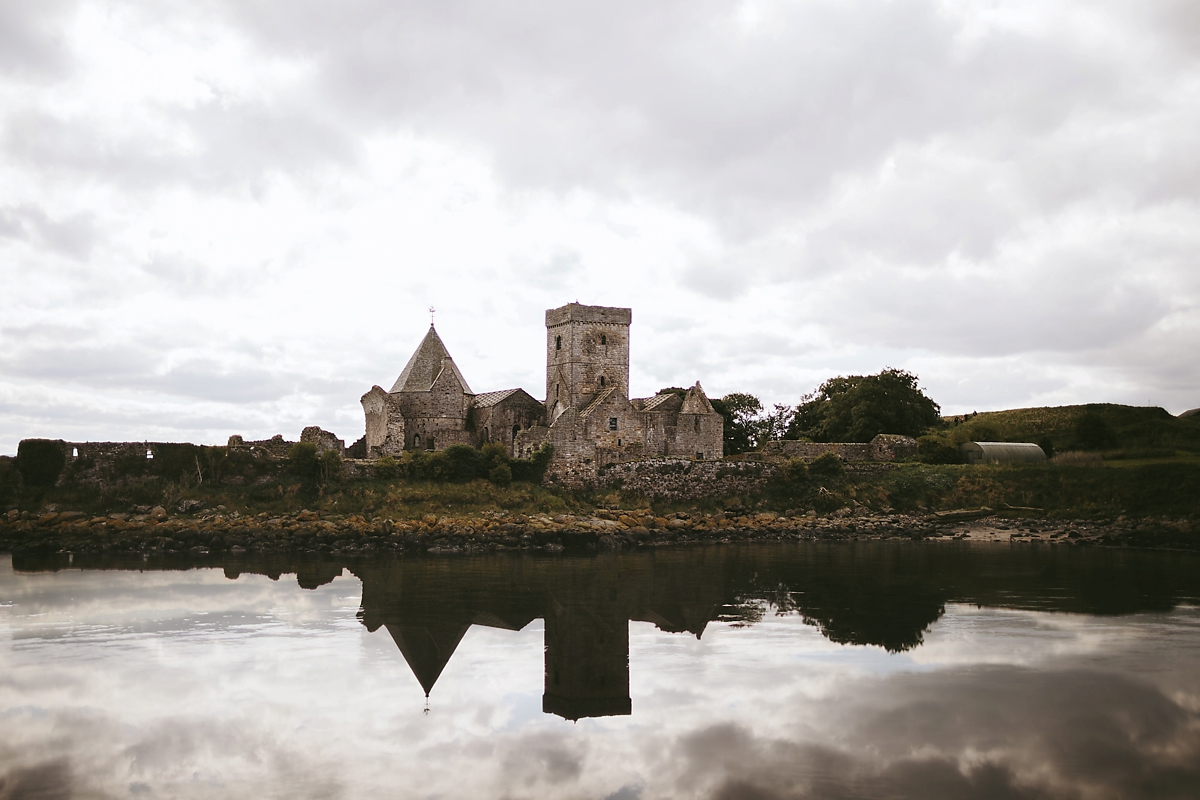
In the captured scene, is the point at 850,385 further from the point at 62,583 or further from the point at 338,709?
the point at 338,709

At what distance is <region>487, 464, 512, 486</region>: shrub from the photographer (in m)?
37.6

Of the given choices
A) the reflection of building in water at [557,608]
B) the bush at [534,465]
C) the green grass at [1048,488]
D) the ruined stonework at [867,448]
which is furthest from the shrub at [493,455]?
the green grass at [1048,488]

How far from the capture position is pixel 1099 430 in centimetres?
4672

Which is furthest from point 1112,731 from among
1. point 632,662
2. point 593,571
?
point 593,571

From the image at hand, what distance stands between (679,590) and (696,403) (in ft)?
81.6

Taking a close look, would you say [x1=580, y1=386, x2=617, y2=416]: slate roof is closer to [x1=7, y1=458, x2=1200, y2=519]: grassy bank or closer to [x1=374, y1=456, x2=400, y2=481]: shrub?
[x1=7, y1=458, x2=1200, y2=519]: grassy bank

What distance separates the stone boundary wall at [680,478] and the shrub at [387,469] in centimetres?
885

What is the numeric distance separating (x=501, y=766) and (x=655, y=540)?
24074 millimetres

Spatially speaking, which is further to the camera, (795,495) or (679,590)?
(795,495)

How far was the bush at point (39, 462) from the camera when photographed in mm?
34500

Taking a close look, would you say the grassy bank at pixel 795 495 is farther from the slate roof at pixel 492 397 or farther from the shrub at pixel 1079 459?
the slate roof at pixel 492 397

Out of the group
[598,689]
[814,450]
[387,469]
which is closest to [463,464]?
[387,469]

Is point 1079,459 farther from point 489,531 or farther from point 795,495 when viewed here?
point 489,531

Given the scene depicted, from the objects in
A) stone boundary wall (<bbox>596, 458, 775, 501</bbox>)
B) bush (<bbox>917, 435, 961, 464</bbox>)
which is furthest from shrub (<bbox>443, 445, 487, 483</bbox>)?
bush (<bbox>917, 435, 961, 464</bbox>)
